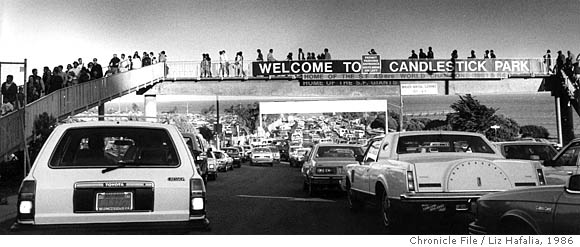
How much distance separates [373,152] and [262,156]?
2121cm

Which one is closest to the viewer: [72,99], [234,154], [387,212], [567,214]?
[567,214]

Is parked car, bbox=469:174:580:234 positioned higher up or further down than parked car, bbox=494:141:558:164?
further down

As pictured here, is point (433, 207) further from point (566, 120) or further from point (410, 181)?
point (566, 120)

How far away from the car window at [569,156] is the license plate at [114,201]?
6704 mm

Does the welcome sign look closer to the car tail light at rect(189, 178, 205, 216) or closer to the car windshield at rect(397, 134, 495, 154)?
the car windshield at rect(397, 134, 495, 154)

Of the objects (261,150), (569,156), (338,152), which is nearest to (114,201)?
(569,156)

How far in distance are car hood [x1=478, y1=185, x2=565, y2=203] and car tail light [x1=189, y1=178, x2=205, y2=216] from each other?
2514mm

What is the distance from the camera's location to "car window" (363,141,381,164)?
981 cm

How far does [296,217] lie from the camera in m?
9.74

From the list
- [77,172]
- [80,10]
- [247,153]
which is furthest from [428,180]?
[247,153]

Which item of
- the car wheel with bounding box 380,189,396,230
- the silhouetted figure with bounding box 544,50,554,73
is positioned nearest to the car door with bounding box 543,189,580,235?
the car wheel with bounding box 380,189,396,230
